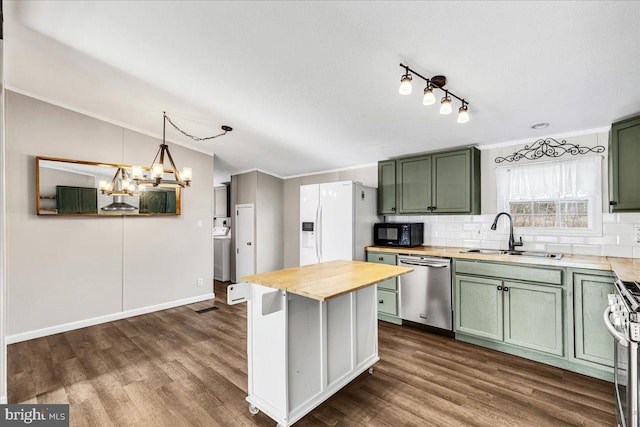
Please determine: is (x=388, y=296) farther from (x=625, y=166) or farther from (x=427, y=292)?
(x=625, y=166)

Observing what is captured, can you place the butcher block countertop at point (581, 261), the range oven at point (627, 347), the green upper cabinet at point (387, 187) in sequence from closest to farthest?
the range oven at point (627, 347) → the butcher block countertop at point (581, 261) → the green upper cabinet at point (387, 187)

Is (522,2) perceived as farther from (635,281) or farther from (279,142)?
(279,142)

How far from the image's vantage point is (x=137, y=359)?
2.83m

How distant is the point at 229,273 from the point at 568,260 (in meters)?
5.52

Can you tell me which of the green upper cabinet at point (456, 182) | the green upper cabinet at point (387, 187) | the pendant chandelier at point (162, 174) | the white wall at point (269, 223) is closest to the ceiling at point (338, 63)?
the green upper cabinet at point (456, 182)

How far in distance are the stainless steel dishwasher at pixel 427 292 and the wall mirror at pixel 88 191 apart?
3.40 m

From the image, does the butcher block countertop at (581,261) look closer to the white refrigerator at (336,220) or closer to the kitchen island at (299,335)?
the white refrigerator at (336,220)

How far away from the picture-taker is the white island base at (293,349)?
1.83 meters

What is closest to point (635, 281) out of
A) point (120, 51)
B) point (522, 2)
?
point (522, 2)

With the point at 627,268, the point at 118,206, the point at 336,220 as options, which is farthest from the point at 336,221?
the point at 118,206

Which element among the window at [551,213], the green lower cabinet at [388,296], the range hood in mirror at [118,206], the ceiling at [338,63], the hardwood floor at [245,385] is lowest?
the hardwood floor at [245,385]

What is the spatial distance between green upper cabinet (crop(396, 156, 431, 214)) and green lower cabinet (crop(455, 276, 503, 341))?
1080 millimetres

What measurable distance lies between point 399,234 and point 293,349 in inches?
94.9

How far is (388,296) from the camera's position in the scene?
3.70 metres
